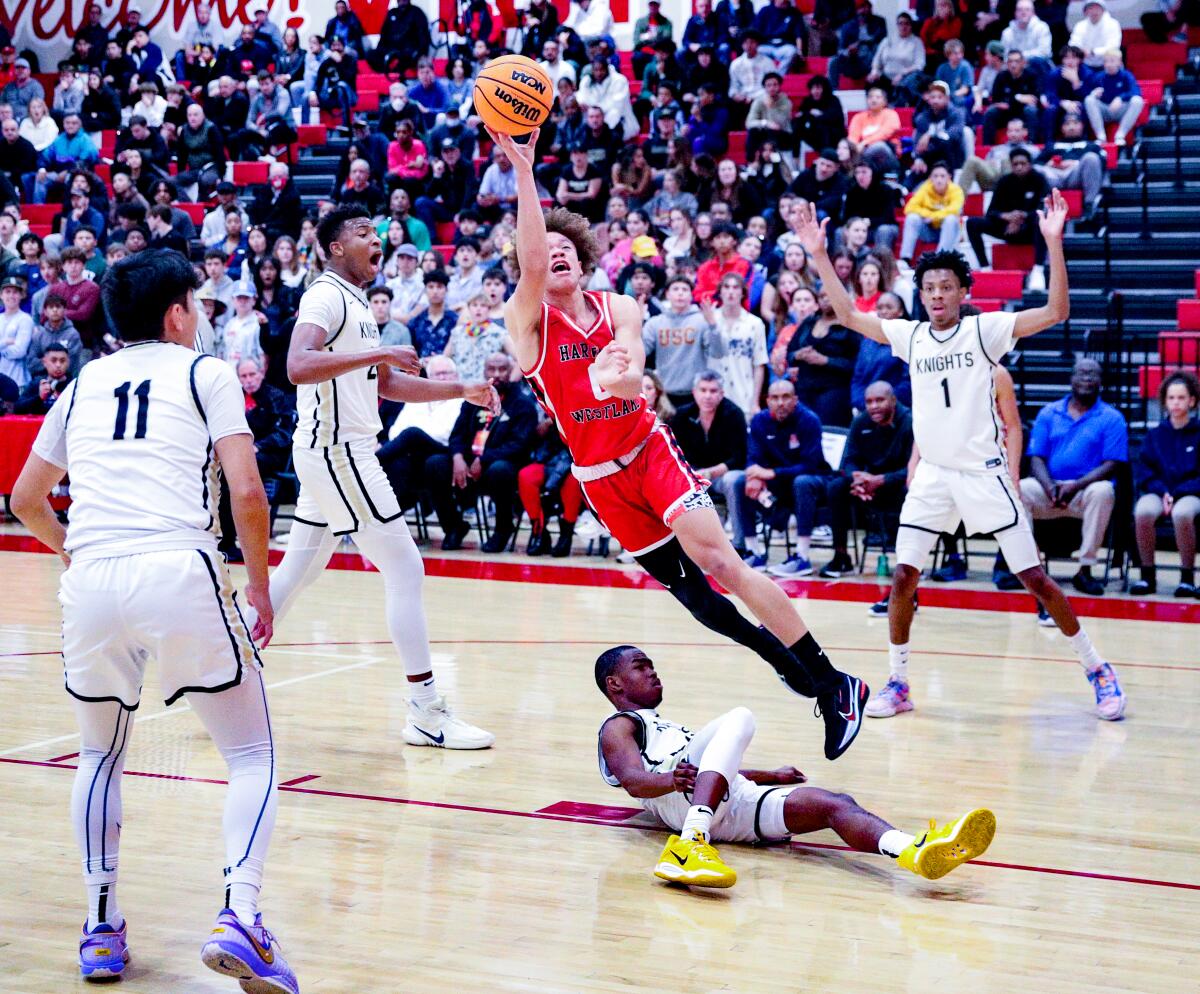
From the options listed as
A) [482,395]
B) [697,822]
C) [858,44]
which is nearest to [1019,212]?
[858,44]

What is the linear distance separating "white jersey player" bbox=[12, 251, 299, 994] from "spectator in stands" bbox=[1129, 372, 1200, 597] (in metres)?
7.67

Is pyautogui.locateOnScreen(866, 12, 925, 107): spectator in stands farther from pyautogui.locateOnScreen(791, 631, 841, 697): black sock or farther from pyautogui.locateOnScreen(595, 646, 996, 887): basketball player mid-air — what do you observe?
pyautogui.locateOnScreen(595, 646, 996, 887): basketball player mid-air

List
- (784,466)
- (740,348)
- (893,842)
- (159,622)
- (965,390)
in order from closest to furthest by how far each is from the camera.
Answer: (159,622) < (893,842) < (965,390) < (784,466) < (740,348)

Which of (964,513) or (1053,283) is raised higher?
(1053,283)

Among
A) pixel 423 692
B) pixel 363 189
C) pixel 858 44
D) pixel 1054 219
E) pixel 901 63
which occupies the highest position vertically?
pixel 858 44

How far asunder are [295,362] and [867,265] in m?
7.19

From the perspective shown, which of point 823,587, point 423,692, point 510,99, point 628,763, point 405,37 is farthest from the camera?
point 405,37

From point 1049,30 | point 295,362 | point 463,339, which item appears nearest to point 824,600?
point 463,339

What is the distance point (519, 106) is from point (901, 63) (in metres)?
11.8

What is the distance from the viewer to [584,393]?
17.2ft

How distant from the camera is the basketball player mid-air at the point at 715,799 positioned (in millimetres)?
4152

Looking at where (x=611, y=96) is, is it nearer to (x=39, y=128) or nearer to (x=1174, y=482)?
(x=39, y=128)

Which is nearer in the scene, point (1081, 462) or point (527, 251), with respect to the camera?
point (527, 251)

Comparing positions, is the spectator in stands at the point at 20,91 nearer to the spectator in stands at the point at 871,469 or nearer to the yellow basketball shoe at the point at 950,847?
the spectator in stands at the point at 871,469
